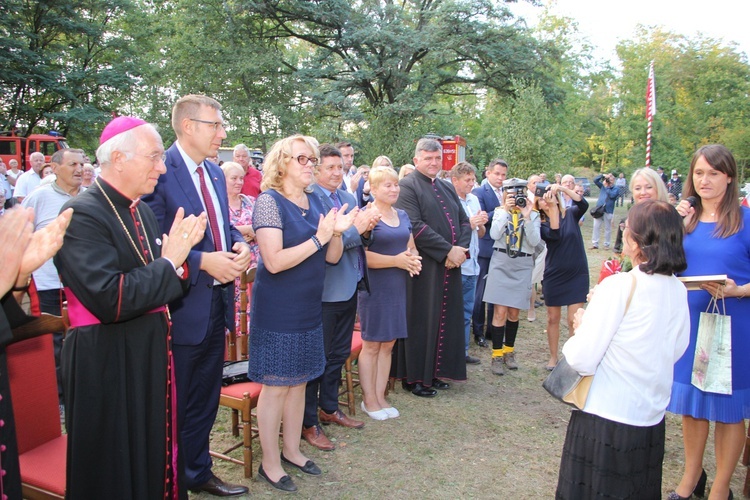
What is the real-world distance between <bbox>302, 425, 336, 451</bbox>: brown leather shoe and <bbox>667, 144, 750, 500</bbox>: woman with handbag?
2357 millimetres

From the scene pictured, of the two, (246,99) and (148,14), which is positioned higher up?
(148,14)

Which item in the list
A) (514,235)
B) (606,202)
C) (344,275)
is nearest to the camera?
(344,275)

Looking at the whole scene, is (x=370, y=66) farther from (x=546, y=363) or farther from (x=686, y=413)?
(x=686, y=413)

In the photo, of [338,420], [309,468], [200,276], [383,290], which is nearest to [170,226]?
[200,276]

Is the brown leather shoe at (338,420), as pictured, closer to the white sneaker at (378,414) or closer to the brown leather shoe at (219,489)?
the white sneaker at (378,414)

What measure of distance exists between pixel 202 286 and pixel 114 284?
87 cm

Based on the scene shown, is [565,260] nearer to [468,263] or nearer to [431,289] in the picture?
[468,263]

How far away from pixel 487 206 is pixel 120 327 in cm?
548

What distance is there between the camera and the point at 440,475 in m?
3.80

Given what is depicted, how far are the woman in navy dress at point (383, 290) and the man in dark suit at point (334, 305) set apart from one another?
211 mm

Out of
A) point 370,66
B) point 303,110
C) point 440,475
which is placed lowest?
point 440,475

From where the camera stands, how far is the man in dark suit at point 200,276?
2984 millimetres

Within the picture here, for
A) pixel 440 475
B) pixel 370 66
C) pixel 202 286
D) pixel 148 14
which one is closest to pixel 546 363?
pixel 440 475

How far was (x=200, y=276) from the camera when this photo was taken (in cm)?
304
